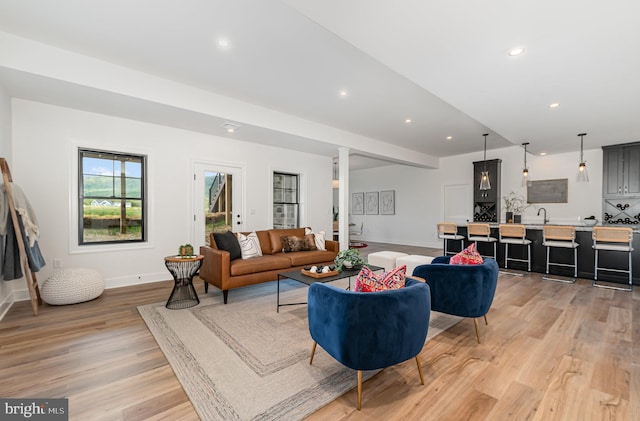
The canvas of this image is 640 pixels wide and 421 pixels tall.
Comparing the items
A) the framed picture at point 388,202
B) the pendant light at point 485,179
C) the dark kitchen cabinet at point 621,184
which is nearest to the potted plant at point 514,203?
the pendant light at point 485,179

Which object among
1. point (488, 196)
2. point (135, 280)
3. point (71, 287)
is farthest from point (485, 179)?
point (71, 287)

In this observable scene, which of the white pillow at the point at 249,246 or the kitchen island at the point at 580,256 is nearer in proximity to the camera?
the white pillow at the point at 249,246

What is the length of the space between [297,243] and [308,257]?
402 mm

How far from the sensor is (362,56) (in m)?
3.19

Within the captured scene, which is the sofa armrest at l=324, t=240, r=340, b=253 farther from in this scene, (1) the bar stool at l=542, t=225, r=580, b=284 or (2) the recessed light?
(1) the bar stool at l=542, t=225, r=580, b=284

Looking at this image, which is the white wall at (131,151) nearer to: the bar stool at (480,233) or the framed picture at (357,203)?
the bar stool at (480,233)

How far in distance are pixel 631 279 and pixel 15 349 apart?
7863 millimetres

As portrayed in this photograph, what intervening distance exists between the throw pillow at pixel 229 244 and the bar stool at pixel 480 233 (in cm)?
456

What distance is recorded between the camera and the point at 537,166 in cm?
739

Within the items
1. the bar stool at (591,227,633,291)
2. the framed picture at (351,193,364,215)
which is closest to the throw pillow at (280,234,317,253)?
the bar stool at (591,227,633,291)

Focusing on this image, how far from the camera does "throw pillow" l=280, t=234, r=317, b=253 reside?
196 inches

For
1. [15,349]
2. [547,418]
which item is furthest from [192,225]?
[547,418]

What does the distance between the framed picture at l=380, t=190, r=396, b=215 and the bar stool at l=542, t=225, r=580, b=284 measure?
17.0 feet

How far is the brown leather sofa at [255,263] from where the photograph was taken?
12.6ft
